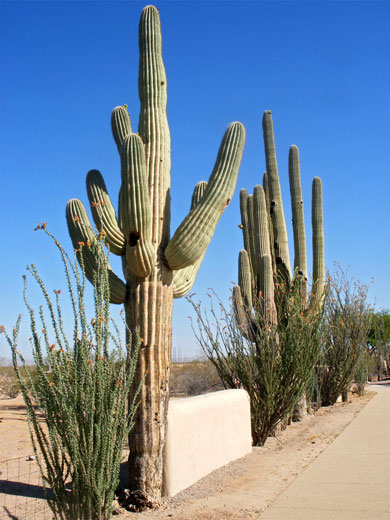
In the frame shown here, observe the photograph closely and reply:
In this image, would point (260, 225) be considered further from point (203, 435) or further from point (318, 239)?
point (203, 435)

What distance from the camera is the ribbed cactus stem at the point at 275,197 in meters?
12.0

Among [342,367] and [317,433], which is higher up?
[342,367]

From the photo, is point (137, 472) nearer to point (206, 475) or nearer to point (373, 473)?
point (206, 475)

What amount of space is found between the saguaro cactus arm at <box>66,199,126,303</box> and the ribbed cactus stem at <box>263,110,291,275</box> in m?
6.39

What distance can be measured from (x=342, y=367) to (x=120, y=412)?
1080 cm

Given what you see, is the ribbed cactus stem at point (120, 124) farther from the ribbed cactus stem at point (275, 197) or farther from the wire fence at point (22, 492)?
the ribbed cactus stem at point (275, 197)

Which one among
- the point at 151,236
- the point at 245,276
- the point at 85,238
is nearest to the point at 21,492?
the point at 85,238

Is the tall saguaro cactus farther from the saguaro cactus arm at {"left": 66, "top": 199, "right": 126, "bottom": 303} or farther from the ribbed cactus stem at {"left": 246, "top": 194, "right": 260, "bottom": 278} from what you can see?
the saguaro cactus arm at {"left": 66, "top": 199, "right": 126, "bottom": 303}

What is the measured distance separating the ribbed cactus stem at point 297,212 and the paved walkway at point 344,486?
4487 millimetres

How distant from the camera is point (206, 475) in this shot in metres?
6.75

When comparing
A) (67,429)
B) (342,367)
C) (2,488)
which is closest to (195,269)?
(67,429)

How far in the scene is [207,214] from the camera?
6230mm

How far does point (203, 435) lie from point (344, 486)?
1755 mm

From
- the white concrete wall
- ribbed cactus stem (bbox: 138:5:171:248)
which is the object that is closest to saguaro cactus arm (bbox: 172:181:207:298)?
ribbed cactus stem (bbox: 138:5:171:248)
